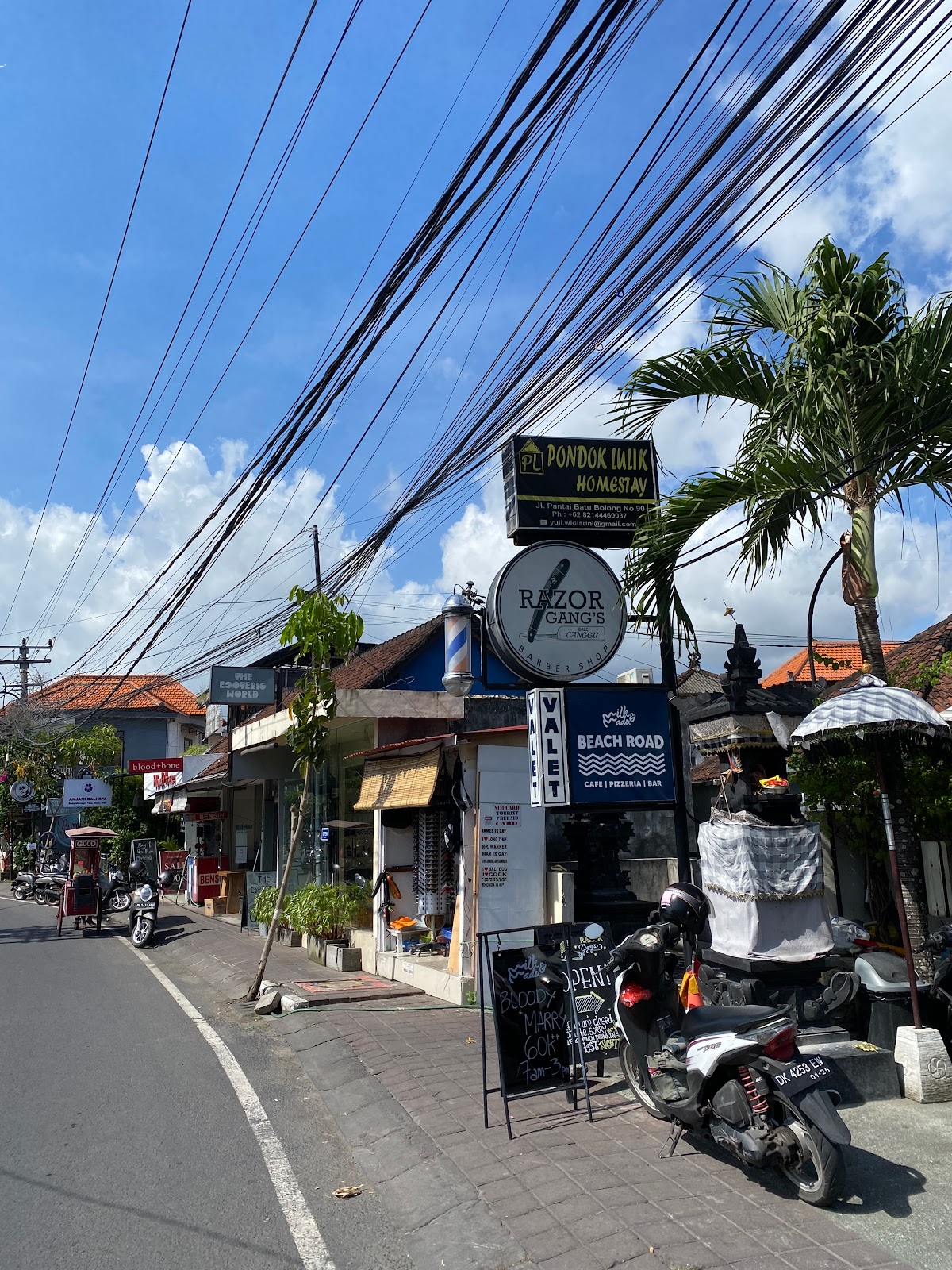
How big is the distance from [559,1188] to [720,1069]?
108 centimetres

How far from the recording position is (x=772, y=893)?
303 inches

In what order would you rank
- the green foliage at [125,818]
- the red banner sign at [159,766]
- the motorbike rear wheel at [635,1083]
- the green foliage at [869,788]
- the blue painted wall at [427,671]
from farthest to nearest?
the green foliage at [125,818] → the red banner sign at [159,766] → the blue painted wall at [427,671] → the green foliage at [869,788] → the motorbike rear wheel at [635,1083]

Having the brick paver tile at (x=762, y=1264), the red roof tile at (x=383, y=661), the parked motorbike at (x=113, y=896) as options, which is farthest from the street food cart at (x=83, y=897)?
the brick paver tile at (x=762, y=1264)

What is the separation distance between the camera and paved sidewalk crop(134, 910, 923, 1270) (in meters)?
4.31

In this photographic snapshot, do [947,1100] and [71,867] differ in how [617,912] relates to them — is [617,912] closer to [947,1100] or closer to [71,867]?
[947,1100]

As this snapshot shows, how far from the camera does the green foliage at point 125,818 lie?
1287 inches

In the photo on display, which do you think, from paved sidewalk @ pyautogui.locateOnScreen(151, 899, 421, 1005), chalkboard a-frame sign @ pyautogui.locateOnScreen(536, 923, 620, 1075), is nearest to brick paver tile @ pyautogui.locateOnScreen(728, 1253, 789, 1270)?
chalkboard a-frame sign @ pyautogui.locateOnScreen(536, 923, 620, 1075)

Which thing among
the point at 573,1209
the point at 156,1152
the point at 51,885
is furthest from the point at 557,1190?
the point at 51,885

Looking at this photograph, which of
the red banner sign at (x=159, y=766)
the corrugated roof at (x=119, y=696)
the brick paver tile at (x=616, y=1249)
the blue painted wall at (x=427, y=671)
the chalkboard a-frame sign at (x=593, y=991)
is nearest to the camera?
the brick paver tile at (x=616, y=1249)

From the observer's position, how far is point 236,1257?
177 inches

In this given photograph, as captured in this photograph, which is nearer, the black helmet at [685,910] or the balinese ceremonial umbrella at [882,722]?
the black helmet at [685,910]

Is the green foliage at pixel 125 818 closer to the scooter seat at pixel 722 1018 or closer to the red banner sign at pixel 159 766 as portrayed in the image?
the red banner sign at pixel 159 766

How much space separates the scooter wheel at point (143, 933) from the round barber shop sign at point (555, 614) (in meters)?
11.4

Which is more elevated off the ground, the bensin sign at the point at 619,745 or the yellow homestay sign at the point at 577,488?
the yellow homestay sign at the point at 577,488
